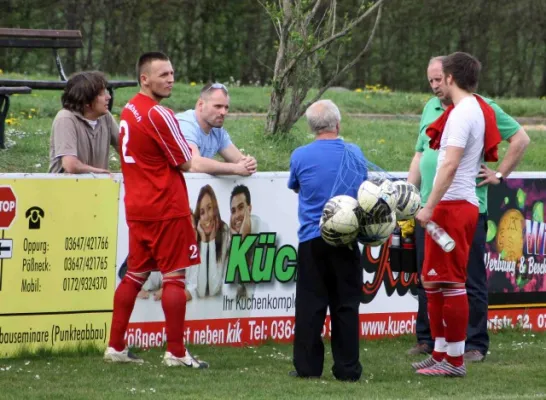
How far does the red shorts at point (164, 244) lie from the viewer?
7.39 metres

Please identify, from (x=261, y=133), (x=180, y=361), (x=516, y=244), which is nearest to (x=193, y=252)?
(x=180, y=361)

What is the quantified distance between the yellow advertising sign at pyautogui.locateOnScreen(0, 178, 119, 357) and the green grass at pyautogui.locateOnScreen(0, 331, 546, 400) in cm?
20

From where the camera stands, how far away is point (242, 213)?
338 inches

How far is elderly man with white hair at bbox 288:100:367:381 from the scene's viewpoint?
23.8 ft

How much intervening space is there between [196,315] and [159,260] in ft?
3.54

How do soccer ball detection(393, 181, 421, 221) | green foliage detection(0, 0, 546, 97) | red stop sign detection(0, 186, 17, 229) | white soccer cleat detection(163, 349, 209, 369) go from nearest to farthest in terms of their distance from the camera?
1. soccer ball detection(393, 181, 421, 221)
2. white soccer cleat detection(163, 349, 209, 369)
3. red stop sign detection(0, 186, 17, 229)
4. green foliage detection(0, 0, 546, 97)

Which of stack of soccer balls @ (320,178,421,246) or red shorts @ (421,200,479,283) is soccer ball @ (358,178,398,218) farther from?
red shorts @ (421,200,479,283)

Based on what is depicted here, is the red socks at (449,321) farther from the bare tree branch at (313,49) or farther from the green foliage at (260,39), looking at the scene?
the green foliage at (260,39)

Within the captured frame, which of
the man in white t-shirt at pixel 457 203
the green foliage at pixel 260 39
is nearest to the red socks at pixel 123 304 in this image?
the man in white t-shirt at pixel 457 203

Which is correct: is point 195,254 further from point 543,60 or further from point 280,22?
point 543,60

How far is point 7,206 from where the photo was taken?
7.74m

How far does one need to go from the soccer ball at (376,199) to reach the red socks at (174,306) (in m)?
1.29

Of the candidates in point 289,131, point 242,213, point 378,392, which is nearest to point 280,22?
point 289,131

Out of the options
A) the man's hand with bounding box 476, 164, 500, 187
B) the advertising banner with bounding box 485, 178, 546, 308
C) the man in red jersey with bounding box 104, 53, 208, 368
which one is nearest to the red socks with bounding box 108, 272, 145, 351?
the man in red jersey with bounding box 104, 53, 208, 368
